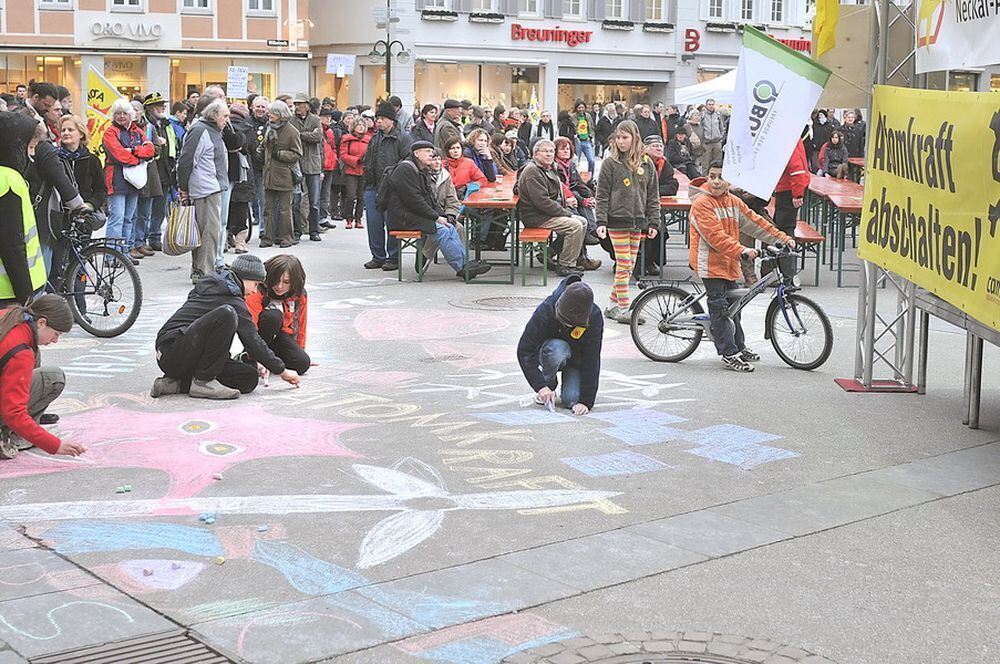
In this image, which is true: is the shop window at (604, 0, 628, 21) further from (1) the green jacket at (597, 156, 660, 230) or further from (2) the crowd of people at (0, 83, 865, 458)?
(1) the green jacket at (597, 156, 660, 230)

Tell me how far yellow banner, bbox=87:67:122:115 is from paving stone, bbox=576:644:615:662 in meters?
14.8

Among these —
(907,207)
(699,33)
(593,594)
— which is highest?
(699,33)

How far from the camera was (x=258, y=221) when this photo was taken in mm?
20078

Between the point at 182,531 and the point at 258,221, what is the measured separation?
14192mm

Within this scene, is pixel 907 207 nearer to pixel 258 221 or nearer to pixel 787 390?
pixel 787 390

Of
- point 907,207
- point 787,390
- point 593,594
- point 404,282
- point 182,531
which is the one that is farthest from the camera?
point 404,282

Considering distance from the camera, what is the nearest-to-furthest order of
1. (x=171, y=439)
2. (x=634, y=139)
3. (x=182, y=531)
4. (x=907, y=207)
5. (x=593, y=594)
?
(x=593, y=594), (x=182, y=531), (x=171, y=439), (x=907, y=207), (x=634, y=139)

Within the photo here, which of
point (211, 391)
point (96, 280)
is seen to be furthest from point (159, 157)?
point (211, 391)

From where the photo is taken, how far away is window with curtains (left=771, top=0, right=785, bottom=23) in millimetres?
51875

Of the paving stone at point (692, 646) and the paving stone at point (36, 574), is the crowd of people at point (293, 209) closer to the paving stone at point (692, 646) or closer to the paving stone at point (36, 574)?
the paving stone at point (36, 574)

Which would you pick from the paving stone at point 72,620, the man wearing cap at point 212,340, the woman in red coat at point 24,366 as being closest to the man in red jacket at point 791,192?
the man wearing cap at point 212,340

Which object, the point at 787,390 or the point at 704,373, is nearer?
the point at 787,390


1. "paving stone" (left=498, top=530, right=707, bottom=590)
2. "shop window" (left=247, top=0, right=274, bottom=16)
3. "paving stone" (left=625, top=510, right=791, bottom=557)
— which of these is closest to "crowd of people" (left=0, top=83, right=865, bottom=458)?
"paving stone" (left=625, top=510, right=791, bottom=557)

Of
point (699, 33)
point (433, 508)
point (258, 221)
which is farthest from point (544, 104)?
point (433, 508)
